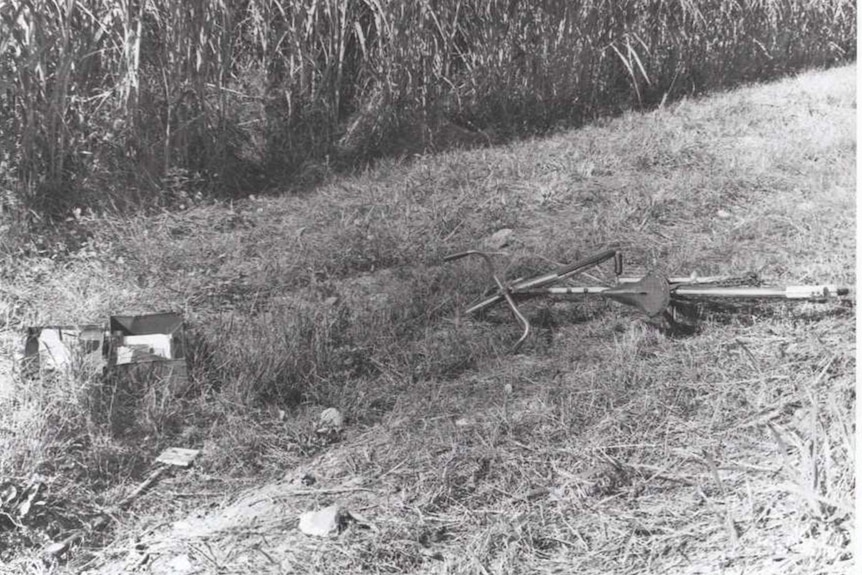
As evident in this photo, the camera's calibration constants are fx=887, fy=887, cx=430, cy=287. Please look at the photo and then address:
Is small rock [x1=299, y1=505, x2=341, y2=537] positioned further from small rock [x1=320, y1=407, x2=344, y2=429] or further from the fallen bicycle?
the fallen bicycle

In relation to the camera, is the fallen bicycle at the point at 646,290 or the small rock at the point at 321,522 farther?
the fallen bicycle at the point at 646,290

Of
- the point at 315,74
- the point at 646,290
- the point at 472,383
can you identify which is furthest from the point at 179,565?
the point at 315,74

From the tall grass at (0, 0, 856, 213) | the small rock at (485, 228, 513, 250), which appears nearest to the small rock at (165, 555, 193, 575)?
the small rock at (485, 228, 513, 250)

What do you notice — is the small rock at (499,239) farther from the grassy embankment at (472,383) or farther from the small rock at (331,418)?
the small rock at (331,418)

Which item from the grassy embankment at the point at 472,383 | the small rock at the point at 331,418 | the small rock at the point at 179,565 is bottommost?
the small rock at the point at 179,565

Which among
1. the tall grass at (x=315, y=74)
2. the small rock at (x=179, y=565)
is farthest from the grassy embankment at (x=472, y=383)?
the tall grass at (x=315, y=74)

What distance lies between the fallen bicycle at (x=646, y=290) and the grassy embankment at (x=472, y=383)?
90mm

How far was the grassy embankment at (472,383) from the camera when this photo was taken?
6.46ft

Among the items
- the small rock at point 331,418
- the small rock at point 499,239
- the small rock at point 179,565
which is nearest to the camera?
the small rock at point 179,565

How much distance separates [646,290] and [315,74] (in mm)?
2188

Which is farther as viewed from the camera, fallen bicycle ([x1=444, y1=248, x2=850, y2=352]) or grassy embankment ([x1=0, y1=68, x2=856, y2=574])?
fallen bicycle ([x1=444, y1=248, x2=850, y2=352])

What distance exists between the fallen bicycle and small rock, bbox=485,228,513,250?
1.14ft

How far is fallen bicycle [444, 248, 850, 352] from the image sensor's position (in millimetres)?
2465

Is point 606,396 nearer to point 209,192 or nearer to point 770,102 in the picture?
point 209,192
